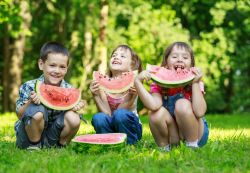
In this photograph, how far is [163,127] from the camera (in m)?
5.06

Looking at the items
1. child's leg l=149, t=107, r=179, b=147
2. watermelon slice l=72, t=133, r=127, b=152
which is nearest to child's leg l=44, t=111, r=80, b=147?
watermelon slice l=72, t=133, r=127, b=152

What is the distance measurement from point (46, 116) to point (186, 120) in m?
1.35

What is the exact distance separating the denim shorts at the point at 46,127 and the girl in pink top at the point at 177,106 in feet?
2.94

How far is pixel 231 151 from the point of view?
4945 mm

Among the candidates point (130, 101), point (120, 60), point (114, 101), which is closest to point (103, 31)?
point (120, 60)

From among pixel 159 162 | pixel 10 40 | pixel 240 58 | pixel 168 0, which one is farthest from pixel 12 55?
pixel 159 162

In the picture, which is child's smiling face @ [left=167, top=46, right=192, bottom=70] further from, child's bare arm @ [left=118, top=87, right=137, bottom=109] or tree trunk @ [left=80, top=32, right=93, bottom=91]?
tree trunk @ [left=80, top=32, right=93, bottom=91]

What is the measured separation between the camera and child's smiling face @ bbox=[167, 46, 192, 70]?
5273 mm

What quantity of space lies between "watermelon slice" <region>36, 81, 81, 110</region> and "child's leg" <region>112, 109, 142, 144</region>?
454 mm

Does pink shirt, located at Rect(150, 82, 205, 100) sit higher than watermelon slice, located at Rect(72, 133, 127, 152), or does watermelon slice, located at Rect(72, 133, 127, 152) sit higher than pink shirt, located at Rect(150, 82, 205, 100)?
pink shirt, located at Rect(150, 82, 205, 100)

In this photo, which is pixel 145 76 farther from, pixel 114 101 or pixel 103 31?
pixel 103 31

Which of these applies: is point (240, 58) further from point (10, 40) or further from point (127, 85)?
point (127, 85)

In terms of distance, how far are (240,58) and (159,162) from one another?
1957 cm

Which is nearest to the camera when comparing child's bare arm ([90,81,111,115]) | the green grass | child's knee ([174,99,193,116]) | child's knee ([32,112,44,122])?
the green grass
